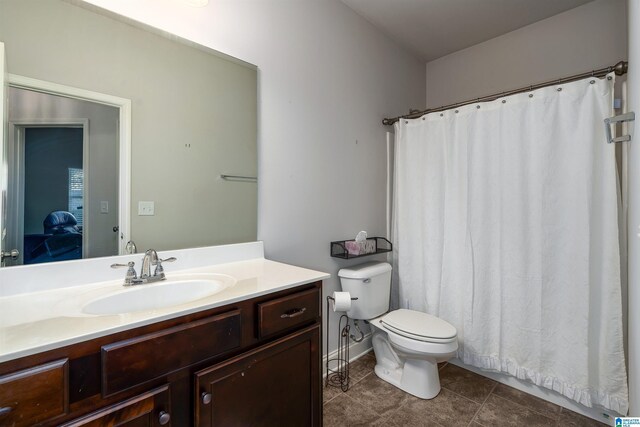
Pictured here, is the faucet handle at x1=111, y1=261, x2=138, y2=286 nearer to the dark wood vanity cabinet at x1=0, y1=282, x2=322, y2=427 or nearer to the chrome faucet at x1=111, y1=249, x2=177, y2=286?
the chrome faucet at x1=111, y1=249, x2=177, y2=286

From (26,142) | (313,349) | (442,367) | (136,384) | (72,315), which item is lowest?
(442,367)

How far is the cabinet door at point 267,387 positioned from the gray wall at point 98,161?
68cm

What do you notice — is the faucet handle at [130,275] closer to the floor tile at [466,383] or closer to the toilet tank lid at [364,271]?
the toilet tank lid at [364,271]

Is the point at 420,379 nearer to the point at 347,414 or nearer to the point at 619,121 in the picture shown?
the point at 347,414

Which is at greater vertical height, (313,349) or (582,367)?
(313,349)

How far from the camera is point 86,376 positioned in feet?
2.24

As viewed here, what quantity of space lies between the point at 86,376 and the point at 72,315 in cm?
20

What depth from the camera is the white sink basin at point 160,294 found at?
37.9 inches

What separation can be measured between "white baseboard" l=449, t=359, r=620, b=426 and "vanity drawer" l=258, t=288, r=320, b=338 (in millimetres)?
1480

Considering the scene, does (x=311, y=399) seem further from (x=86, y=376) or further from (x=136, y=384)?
(x=86, y=376)

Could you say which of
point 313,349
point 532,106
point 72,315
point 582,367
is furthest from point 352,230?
point 72,315

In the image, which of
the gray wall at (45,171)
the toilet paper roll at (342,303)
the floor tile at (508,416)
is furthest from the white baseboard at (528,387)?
the gray wall at (45,171)

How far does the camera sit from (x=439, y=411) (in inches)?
63.2

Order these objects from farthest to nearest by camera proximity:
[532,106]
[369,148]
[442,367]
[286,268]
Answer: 1. [369,148]
2. [442,367]
3. [532,106]
4. [286,268]
